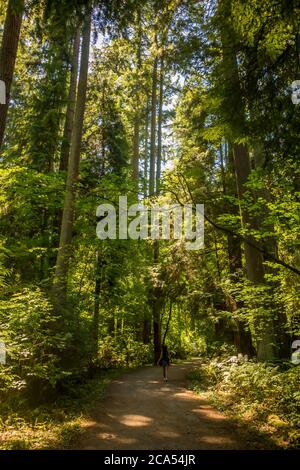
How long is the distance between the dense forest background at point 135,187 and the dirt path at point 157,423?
139 centimetres

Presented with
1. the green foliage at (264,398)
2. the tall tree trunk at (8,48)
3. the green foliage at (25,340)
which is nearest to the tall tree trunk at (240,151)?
the green foliage at (264,398)

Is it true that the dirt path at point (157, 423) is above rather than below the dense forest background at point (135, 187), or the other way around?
below

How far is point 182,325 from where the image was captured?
25.5 meters

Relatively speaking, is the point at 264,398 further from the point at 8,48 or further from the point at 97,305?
the point at 8,48

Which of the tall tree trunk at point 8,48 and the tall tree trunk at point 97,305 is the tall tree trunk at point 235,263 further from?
the tall tree trunk at point 8,48

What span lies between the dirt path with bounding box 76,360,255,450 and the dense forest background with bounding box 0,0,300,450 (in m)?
1.39

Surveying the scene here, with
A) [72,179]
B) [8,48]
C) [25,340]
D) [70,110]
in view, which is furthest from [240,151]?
[25,340]

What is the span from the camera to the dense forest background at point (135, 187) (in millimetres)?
6387

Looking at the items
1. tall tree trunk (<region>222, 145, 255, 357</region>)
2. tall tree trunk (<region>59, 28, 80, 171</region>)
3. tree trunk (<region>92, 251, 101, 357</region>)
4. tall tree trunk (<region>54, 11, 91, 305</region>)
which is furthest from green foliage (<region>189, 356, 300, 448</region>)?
tall tree trunk (<region>59, 28, 80, 171</region>)

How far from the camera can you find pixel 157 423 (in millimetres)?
8125

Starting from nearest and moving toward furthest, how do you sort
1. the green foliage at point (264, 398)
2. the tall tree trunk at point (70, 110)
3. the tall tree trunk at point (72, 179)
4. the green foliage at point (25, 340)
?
the green foliage at point (264, 398) → the green foliage at point (25, 340) → the tall tree trunk at point (72, 179) → the tall tree trunk at point (70, 110)

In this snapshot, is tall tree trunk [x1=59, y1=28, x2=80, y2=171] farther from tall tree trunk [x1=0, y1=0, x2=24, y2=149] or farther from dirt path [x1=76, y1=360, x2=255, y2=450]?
dirt path [x1=76, y1=360, x2=255, y2=450]

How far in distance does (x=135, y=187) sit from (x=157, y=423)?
1105cm

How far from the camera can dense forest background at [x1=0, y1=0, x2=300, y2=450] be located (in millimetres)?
6387
